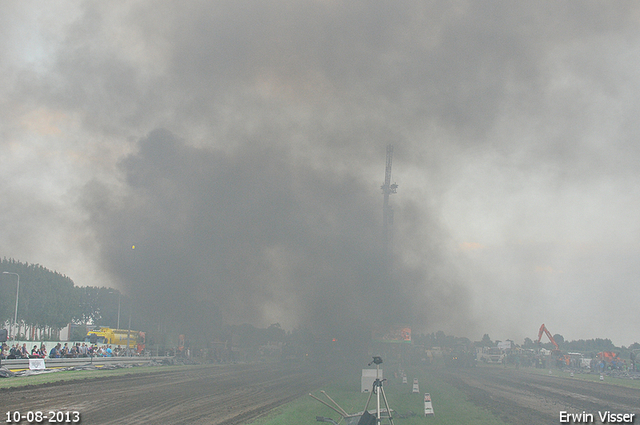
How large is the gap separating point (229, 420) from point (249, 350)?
7604cm

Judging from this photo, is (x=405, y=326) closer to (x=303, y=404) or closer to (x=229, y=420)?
(x=303, y=404)

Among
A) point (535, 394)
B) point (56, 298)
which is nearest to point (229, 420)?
point (535, 394)

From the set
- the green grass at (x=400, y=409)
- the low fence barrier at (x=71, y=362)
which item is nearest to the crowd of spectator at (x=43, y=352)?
the low fence barrier at (x=71, y=362)

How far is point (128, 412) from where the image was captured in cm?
2106

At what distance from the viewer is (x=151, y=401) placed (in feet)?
82.4

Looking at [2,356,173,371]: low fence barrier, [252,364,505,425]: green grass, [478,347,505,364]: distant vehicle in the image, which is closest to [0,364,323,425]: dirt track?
[252,364,505,425]: green grass

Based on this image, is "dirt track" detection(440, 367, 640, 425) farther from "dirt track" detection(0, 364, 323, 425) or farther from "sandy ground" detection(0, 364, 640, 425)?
"dirt track" detection(0, 364, 323, 425)

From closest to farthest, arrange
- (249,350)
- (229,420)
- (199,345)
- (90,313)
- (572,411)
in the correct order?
(229,420)
(572,411)
(199,345)
(249,350)
(90,313)

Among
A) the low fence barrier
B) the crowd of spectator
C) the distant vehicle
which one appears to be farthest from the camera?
the distant vehicle

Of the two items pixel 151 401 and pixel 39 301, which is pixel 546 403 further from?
pixel 39 301

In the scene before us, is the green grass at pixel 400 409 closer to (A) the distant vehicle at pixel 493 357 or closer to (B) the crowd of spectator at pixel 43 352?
(B) the crowd of spectator at pixel 43 352

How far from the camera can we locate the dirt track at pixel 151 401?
2011 centimetres

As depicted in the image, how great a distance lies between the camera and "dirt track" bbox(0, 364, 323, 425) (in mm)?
20109

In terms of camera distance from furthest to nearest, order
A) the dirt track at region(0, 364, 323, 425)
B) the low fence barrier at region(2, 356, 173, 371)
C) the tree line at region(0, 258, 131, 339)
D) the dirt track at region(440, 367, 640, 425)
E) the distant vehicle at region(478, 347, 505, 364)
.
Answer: the distant vehicle at region(478, 347, 505, 364), the tree line at region(0, 258, 131, 339), the low fence barrier at region(2, 356, 173, 371), the dirt track at region(440, 367, 640, 425), the dirt track at region(0, 364, 323, 425)
